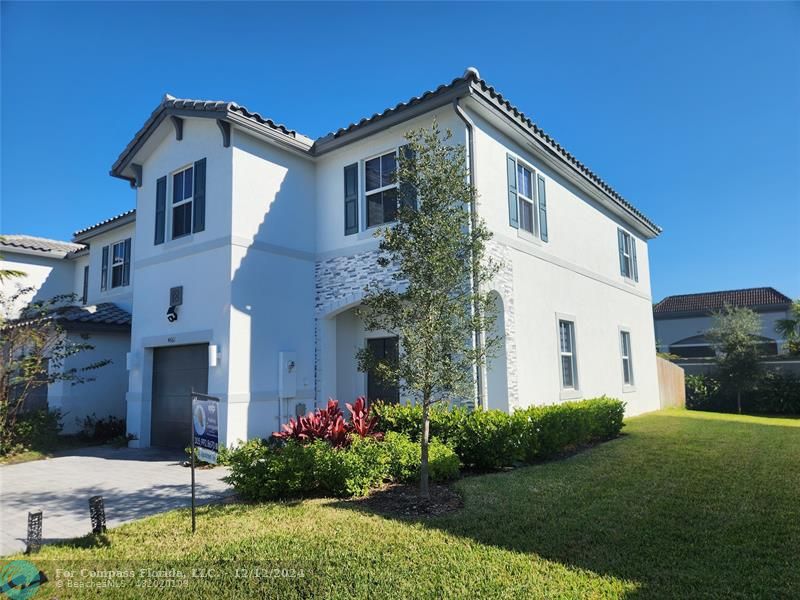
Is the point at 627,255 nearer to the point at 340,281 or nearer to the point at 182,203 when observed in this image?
the point at 340,281

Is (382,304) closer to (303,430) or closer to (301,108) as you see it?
(303,430)

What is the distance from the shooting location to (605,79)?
37.7 ft

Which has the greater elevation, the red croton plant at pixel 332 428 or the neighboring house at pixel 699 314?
the neighboring house at pixel 699 314

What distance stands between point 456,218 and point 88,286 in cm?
1754

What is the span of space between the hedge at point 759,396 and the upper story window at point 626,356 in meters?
6.55

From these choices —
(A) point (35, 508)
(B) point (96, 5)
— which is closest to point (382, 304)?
(A) point (35, 508)

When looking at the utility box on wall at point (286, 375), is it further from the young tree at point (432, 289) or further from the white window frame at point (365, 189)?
the young tree at point (432, 289)

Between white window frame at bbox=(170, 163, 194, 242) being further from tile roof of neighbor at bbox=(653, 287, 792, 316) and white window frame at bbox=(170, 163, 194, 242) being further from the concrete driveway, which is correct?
tile roof of neighbor at bbox=(653, 287, 792, 316)

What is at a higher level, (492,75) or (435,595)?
(492,75)

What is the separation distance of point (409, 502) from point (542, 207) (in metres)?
8.97

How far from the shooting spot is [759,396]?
2042 centimetres

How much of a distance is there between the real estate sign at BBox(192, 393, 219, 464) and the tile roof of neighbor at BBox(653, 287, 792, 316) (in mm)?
36811

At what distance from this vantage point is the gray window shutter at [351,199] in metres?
12.1

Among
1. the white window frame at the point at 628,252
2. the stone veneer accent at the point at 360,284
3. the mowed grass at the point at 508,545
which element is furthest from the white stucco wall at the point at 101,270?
the white window frame at the point at 628,252
